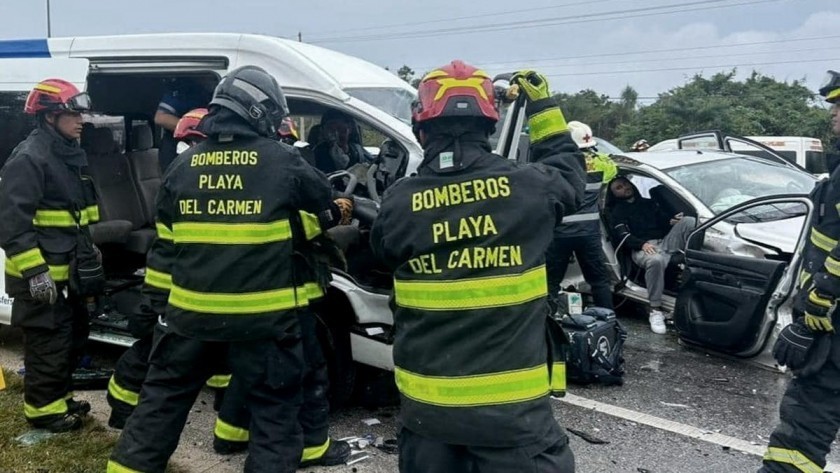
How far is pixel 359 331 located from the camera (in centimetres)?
427

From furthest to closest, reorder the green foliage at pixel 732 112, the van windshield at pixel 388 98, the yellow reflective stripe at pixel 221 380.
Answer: the green foliage at pixel 732 112 < the van windshield at pixel 388 98 < the yellow reflective stripe at pixel 221 380

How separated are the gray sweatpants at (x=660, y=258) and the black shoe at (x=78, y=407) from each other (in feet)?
14.3

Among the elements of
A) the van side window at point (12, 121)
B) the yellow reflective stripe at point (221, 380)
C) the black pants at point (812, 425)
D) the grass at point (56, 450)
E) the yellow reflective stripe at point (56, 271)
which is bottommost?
the grass at point (56, 450)

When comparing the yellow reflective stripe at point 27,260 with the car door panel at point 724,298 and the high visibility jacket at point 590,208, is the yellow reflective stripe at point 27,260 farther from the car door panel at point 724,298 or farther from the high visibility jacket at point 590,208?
the car door panel at point 724,298

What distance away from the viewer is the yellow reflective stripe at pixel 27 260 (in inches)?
154

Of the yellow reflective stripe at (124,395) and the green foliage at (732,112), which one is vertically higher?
the green foliage at (732,112)

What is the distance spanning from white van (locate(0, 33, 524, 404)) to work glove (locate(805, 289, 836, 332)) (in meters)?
1.53

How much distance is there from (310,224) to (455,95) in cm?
124

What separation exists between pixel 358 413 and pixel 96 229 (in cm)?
226

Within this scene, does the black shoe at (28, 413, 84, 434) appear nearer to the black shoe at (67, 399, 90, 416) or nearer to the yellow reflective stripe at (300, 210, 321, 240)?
the black shoe at (67, 399, 90, 416)

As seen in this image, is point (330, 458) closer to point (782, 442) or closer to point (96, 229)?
point (782, 442)

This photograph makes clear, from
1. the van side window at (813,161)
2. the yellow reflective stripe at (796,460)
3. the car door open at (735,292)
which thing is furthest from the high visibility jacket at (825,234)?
the van side window at (813,161)

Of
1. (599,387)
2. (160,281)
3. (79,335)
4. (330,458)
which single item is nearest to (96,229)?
(79,335)

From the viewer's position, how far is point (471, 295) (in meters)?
2.32
